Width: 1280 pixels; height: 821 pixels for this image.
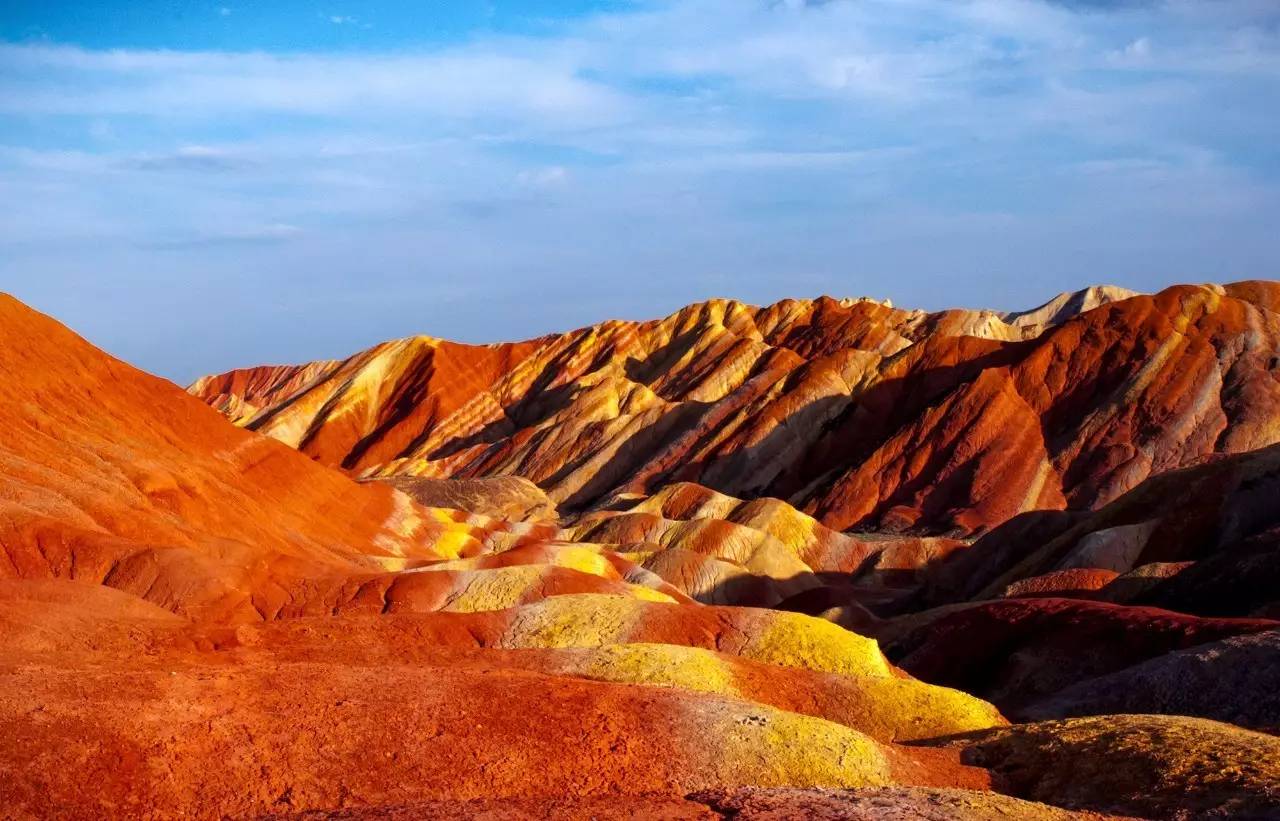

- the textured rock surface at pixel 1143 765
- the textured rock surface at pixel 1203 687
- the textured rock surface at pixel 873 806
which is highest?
the textured rock surface at pixel 873 806

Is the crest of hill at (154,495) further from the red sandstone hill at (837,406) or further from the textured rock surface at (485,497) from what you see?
the red sandstone hill at (837,406)

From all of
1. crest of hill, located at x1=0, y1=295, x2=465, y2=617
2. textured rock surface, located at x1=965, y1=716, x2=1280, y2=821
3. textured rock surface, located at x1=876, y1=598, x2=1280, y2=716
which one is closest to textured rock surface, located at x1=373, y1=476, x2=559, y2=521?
crest of hill, located at x1=0, y1=295, x2=465, y2=617

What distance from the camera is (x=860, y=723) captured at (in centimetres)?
2734

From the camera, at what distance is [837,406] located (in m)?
110

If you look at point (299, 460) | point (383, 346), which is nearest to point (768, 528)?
point (299, 460)

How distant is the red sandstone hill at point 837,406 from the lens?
299 ft

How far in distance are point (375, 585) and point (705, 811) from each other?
27142 millimetres

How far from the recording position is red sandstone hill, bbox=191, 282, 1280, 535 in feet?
299

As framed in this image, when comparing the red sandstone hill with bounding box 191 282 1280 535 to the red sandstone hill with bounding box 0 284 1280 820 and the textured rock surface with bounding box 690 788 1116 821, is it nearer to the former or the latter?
the red sandstone hill with bounding box 0 284 1280 820

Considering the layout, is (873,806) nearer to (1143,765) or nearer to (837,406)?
(1143,765)

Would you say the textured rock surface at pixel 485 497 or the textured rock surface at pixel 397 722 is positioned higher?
the textured rock surface at pixel 397 722

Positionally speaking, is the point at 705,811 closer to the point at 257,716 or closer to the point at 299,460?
the point at 257,716

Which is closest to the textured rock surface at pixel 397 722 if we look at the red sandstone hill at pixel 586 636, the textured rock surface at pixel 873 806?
the red sandstone hill at pixel 586 636

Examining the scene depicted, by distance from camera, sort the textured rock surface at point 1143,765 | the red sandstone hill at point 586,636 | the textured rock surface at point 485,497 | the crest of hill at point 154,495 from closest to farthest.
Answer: the red sandstone hill at point 586,636 < the textured rock surface at point 1143,765 < the crest of hill at point 154,495 < the textured rock surface at point 485,497
